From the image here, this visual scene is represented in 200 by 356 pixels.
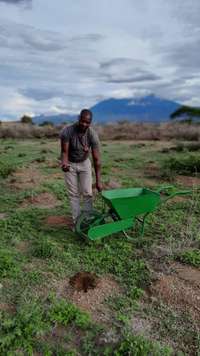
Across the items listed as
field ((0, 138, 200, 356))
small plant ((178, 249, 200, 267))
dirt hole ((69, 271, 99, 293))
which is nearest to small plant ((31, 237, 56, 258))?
field ((0, 138, 200, 356))

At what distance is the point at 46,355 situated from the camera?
2.43m

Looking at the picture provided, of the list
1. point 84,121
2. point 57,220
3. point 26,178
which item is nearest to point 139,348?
point 84,121

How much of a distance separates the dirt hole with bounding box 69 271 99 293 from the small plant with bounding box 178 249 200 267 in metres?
1.00

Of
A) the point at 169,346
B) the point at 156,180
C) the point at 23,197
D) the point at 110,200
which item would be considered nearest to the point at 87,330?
the point at 169,346

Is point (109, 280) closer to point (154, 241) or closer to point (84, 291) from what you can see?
point (84, 291)

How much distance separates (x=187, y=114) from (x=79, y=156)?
863 inches

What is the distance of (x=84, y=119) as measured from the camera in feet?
13.4

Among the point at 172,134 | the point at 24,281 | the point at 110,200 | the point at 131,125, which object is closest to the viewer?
the point at 24,281

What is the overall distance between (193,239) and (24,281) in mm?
2108

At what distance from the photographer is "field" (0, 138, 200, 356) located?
8.46 ft

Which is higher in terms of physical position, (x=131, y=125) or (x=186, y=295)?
(x=131, y=125)

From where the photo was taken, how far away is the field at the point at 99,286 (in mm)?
2578

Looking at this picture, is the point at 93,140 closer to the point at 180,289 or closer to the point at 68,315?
the point at 180,289

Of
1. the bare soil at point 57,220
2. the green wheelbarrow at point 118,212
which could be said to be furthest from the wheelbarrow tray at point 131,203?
the bare soil at point 57,220
